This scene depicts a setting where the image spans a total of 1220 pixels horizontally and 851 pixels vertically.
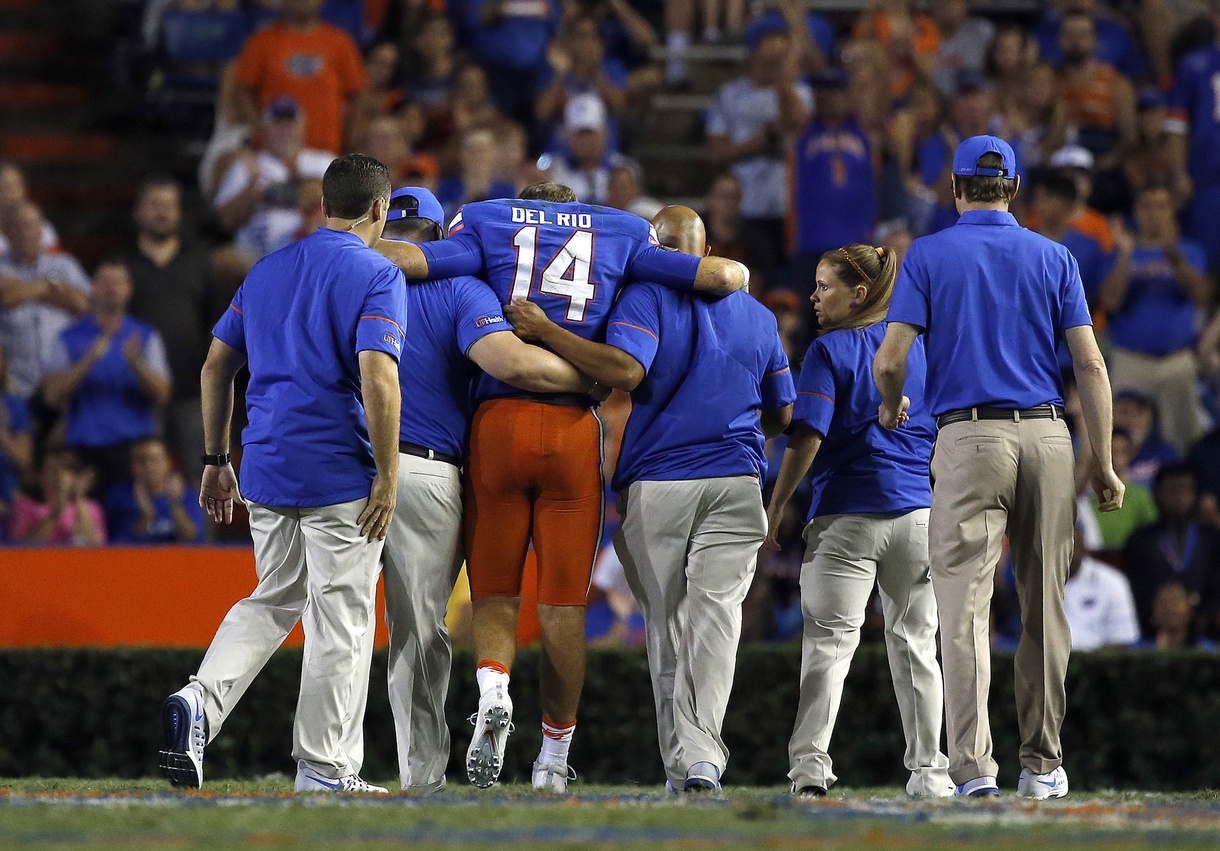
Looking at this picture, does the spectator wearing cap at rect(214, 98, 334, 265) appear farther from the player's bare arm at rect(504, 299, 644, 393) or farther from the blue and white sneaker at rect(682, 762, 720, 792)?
the blue and white sneaker at rect(682, 762, 720, 792)

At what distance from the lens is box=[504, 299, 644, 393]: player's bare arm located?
22.6 feet

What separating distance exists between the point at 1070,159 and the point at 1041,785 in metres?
8.67

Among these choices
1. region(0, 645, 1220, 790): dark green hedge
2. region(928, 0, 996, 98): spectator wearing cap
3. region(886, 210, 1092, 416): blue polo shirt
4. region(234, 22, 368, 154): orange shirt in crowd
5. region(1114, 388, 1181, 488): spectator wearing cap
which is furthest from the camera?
region(928, 0, 996, 98): spectator wearing cap

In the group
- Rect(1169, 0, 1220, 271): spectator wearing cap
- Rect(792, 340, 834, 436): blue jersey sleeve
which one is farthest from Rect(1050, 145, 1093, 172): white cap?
Rect(792, 340, 834, 436): blue jersey sleeve

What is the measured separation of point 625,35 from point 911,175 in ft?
12.1

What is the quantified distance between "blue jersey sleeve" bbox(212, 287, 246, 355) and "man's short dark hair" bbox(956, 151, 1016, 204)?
9.82 ft

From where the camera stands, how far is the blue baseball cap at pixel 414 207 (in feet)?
24.6

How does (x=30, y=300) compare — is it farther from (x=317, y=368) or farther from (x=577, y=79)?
(x=317, y=368)

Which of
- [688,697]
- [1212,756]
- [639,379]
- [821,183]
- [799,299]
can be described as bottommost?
[1212,756]

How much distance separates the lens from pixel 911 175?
1477 cm

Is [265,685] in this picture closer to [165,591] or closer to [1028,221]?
[165,591]

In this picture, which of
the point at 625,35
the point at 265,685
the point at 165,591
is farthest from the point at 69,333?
the point at 625,35

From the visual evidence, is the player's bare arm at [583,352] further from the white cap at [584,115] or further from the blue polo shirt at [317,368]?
the white cap at [584,115]

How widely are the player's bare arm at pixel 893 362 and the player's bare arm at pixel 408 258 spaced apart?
1.90 metres
